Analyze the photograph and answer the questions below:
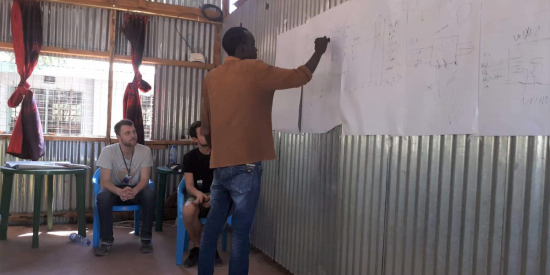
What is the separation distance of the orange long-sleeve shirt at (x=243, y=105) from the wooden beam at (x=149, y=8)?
339cm

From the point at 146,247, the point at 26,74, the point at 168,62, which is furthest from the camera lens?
the point at 168,62

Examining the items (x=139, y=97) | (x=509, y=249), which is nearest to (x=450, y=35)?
(x=509, y=249)

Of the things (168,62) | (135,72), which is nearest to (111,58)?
(135,72)

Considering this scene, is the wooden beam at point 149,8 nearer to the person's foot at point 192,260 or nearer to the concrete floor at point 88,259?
the concrete floor at point 88,259

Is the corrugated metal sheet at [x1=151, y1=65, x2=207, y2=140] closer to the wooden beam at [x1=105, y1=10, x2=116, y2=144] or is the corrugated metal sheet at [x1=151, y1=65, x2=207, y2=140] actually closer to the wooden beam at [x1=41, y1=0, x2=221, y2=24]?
the wooden beam at [x1=105, y1=10, x2=116, y2=144]

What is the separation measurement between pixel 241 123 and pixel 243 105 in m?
A: 0.10

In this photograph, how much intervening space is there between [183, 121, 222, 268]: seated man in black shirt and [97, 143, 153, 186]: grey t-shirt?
0.73 metres

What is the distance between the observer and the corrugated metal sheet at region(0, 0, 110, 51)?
5.04m

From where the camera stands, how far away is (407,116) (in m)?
2.09

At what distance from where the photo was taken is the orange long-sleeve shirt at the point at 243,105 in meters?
2.34

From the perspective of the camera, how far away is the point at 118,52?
17.4ft

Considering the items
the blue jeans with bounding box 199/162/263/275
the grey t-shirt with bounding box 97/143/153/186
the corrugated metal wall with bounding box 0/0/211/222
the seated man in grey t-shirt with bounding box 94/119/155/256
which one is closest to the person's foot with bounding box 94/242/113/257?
the seated man in grey t-shirt with bounding box 94/119/155/256

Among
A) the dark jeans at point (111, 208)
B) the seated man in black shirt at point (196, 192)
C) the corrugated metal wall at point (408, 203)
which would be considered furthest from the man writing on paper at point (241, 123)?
the dark jeans at point (111, 208)

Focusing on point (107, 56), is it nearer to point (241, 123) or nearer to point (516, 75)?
point (241, 123)
